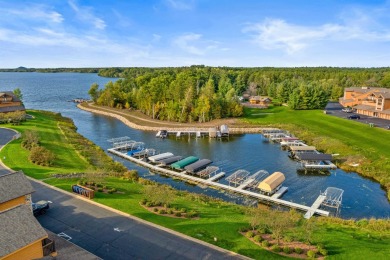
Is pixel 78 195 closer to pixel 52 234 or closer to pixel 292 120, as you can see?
pixel 52 234

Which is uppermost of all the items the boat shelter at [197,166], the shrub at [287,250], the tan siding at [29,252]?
the tan siding at [29,252]

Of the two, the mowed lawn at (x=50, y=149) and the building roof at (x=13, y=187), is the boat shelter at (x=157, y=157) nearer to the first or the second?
the mowed lawn at (x=50, y=149)

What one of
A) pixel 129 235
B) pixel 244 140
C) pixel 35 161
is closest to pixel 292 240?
pixel 129 235

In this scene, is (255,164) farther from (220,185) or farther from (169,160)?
(169,160)

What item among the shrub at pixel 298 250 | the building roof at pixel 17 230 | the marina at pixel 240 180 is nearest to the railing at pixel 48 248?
the building roof at pixel 17 230

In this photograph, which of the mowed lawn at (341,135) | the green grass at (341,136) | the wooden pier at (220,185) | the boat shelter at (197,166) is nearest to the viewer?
the wooden pier at (220,185)

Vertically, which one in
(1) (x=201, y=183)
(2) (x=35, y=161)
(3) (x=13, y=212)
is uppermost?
(3) (x=13, y=212)
